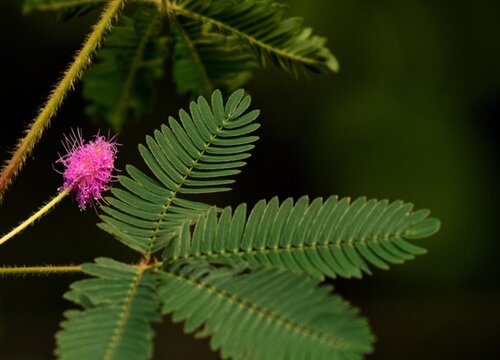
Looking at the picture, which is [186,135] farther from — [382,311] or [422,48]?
[382,311]

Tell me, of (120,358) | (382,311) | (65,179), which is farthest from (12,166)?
(382,311)

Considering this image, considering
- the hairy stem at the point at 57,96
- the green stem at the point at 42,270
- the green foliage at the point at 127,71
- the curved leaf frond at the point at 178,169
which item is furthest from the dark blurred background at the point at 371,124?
the green stem at the point at 42,270

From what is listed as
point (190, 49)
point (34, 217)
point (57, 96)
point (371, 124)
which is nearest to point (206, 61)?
point (190, 49)

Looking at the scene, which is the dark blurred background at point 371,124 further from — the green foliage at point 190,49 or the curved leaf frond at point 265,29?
the curved leaf frond at point 265,29

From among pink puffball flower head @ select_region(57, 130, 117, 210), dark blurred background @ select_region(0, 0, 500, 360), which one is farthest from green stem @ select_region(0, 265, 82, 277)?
dark blurred background @ select_region(0, 0, 500, 360)

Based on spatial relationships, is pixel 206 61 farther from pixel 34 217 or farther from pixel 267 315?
pixel 267 315
